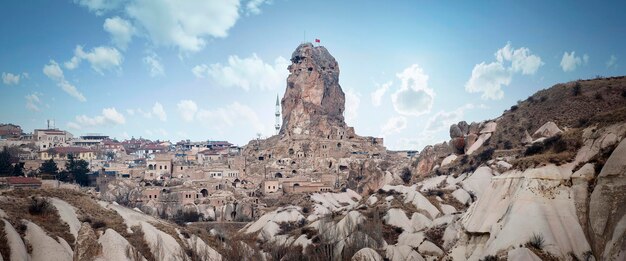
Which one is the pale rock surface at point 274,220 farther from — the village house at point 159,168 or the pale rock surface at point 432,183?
the village house at point 159,168

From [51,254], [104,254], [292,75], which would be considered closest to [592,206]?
[104,254]

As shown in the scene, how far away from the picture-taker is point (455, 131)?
71438 mm

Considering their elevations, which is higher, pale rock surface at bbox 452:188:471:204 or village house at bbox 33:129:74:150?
village house at bbox 33:129:74:150

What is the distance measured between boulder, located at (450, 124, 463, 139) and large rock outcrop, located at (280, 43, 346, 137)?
5861cm

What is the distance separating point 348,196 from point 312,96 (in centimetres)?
6074

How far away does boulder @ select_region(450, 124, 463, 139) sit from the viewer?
7069cm

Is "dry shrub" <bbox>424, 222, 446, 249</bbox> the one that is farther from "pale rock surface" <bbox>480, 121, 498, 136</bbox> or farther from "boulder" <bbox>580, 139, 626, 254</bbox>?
"pale rock surface" <bbox>480, 121, 498, 136</bbox>

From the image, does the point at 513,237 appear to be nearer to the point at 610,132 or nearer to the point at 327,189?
the point at 610,132

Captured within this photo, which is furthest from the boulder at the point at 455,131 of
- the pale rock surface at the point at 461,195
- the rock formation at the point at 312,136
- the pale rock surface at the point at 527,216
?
the pale rock surface at the point at 527,216

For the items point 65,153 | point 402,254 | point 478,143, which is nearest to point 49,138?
point 65,153

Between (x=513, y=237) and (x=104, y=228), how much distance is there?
89.0 feet

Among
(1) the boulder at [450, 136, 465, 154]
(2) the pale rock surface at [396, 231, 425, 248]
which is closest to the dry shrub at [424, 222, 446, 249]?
(2) the pale rock surface at [396, 231, 425, 248]

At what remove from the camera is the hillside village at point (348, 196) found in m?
21.5

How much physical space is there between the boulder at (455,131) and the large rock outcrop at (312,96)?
2307 inches
